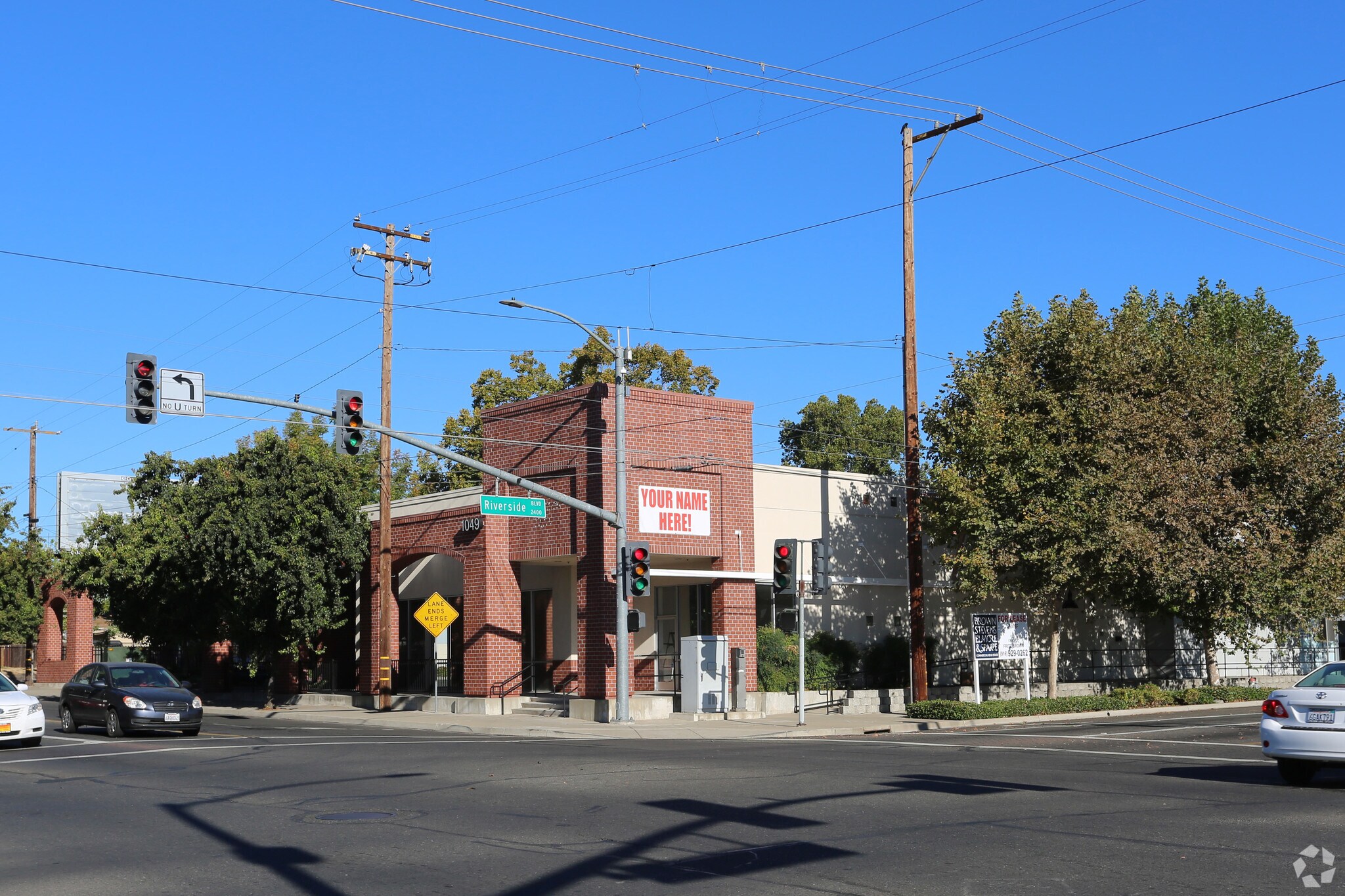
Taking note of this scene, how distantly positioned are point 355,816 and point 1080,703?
23251mm

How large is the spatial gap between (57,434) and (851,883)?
58.5 meters

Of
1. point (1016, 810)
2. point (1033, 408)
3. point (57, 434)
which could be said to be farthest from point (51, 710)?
point (1016, 810)

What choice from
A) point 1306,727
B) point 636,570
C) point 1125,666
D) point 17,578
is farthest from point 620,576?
point 17,578

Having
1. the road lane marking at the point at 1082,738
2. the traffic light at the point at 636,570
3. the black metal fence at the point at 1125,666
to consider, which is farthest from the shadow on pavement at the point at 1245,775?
the black metal fence at the point at 1125,666

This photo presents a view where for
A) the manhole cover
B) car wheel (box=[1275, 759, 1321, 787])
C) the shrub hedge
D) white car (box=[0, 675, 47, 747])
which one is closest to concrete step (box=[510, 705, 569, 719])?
the shrub hedge

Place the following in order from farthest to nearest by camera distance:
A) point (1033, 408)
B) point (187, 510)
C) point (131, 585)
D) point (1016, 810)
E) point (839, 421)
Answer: point (839, 421), point (131, 585), point (187, 510), point (1033, 408), point (1016, 810)

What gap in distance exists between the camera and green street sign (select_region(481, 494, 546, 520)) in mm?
28031

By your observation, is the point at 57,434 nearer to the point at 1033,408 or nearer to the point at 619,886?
the point at 1033,408

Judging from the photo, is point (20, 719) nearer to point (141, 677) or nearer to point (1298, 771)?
point (141, 677)

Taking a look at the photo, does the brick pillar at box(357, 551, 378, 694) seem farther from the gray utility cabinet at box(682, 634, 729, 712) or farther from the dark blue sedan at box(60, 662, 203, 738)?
the dark blue sedan at box(60, 662, 203, 738)

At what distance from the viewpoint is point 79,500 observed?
206 feet

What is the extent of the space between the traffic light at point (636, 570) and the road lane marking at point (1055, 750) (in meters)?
5.83

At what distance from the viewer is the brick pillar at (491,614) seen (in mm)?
33688

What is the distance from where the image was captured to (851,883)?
8742mm
